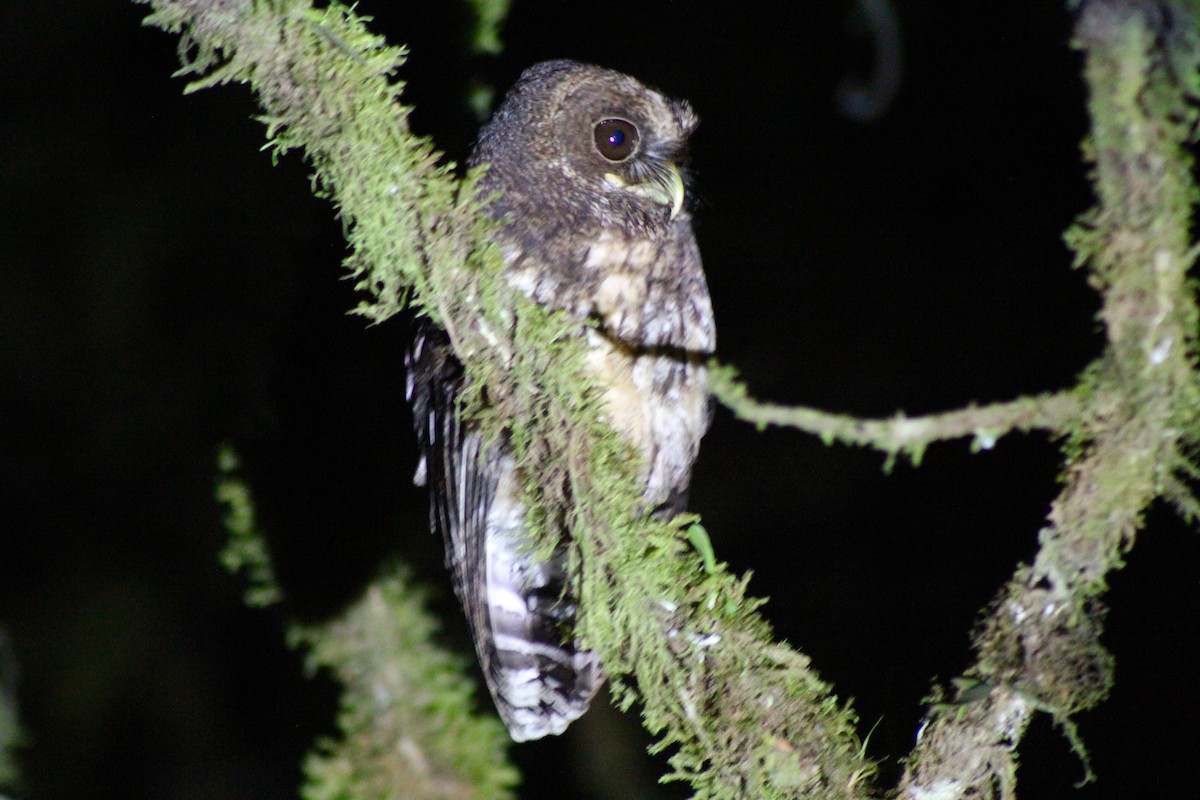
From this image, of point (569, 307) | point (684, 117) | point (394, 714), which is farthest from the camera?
point (394, 714)

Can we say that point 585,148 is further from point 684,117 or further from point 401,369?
point 401,369

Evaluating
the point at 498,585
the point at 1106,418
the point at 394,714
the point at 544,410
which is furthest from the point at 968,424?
the point at 394,714

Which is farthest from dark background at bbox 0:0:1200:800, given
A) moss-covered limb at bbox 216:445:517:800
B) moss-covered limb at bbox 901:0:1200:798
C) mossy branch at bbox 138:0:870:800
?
moss-covered limb at bbox 901:0:1200:798

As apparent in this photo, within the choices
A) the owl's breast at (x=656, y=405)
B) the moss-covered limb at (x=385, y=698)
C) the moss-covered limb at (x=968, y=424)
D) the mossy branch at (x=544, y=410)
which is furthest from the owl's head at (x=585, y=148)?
the moss-covered limb at (x=385, y=698)

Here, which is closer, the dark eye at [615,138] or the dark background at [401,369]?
the dark eye at [615,138]

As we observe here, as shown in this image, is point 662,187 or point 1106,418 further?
point 662,187

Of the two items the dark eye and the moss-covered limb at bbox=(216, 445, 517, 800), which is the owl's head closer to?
the dark eye

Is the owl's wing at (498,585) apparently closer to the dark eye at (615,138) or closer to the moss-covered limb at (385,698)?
the moss-covered limb at (385,698)

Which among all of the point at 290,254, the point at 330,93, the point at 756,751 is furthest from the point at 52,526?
the point at 756,751
